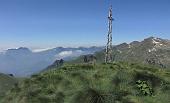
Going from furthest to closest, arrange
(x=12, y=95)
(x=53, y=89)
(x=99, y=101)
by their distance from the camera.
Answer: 1. (x=12, y=95)
2. (x=53, y=89)
3. (x=99, y=101)

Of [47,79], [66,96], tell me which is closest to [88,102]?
[66,96]

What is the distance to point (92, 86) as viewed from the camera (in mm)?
26406

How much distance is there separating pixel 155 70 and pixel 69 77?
8084 mm

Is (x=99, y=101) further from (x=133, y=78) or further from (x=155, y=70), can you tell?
(x=155, y=70)

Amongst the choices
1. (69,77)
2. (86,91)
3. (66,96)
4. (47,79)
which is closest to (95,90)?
(86,91)

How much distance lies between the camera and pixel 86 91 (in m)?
25.4

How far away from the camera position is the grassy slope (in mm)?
24859

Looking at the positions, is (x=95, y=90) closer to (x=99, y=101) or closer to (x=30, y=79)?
(x=99, y=101)

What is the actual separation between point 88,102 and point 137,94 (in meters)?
3.96

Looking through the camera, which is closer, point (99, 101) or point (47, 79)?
point (99, 101)

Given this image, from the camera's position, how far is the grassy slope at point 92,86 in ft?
81.6

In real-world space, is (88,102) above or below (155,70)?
below

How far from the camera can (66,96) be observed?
2638 cm

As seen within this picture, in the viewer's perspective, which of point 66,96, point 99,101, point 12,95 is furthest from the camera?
point 12,95
